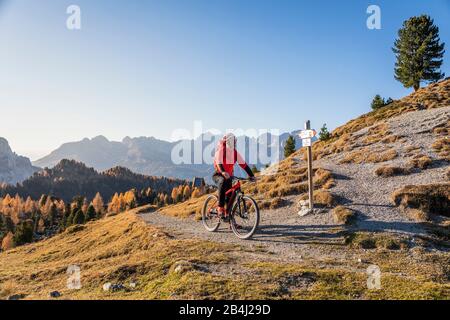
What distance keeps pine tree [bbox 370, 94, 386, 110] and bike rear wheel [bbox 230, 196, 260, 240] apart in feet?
187

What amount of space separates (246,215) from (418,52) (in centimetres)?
6653

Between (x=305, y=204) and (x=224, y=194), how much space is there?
7.44m

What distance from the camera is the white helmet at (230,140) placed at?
13.6 m

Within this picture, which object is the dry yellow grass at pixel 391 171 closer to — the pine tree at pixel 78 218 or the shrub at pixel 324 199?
the shrub at pixel 324 199

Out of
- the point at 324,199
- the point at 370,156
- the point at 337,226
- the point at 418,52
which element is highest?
the point at 418,52

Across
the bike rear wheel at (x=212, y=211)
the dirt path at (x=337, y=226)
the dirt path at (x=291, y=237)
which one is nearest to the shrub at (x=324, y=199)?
the dirt path at (x=337, y=226)

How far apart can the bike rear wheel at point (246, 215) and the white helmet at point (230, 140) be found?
2.34m

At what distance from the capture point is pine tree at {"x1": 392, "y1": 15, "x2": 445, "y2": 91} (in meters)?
63.3

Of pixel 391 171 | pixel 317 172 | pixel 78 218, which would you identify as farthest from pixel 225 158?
pixel 78 218

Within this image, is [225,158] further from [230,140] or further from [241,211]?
[241,211]

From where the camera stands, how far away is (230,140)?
13.6 m

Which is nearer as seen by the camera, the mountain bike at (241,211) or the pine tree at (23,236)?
the mountain bike at (241,211)

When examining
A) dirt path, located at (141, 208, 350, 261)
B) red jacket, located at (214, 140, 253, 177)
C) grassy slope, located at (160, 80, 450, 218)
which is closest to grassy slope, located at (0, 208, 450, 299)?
dirt path, located at (141, 208, 350, 261)

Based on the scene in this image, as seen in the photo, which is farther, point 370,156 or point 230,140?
point 370,156
